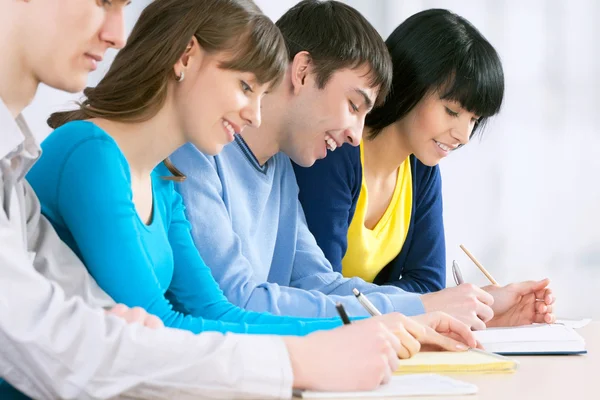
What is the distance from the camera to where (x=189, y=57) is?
1373 millimetres

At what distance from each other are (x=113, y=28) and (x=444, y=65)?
1174mm

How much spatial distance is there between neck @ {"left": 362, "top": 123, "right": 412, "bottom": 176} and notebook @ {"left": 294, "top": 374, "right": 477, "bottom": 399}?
1181 millimetres

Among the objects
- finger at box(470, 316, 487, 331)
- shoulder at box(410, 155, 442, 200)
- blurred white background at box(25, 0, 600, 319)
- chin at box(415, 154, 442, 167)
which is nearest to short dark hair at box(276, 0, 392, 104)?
chin at box(415, 154, 442, 167)

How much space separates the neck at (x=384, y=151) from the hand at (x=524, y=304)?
541 millimetres

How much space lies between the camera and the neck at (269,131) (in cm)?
180

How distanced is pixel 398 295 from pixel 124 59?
0.70 meters

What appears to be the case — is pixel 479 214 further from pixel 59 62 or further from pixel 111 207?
pixel 59 62

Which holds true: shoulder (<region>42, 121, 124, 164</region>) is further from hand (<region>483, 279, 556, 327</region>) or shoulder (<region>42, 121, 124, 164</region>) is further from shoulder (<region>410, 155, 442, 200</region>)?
shoulder (<region>410, 155, 442, 200</region>)

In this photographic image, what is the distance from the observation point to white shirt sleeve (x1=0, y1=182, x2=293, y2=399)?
33.0 inches

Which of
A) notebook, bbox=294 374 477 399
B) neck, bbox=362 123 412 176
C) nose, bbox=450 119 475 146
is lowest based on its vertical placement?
notebook, bbox=294 374 477 399

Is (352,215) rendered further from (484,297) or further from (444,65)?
(484,297)

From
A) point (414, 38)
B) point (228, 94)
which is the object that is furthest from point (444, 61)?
point (228, 94)

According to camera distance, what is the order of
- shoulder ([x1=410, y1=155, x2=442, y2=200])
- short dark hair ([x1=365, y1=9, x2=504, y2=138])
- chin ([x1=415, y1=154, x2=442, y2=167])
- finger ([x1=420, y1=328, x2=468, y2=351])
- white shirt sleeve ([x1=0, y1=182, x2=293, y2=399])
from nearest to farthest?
white shirt sleeve ([x1=0, y1=182, x2=293, y2=399])
finger ([x1=420, y1=328, x2=468, y2=351])
short dark hair ([x1=365, y1=9, x2=504, y2=138])
chin ([x1=415, y1=154, x2=442, y2=167])
shoulder ([x1=410, y1=155, x2=442, y2=200])

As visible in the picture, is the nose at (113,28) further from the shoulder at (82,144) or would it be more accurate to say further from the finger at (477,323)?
the finger at (477,323)
